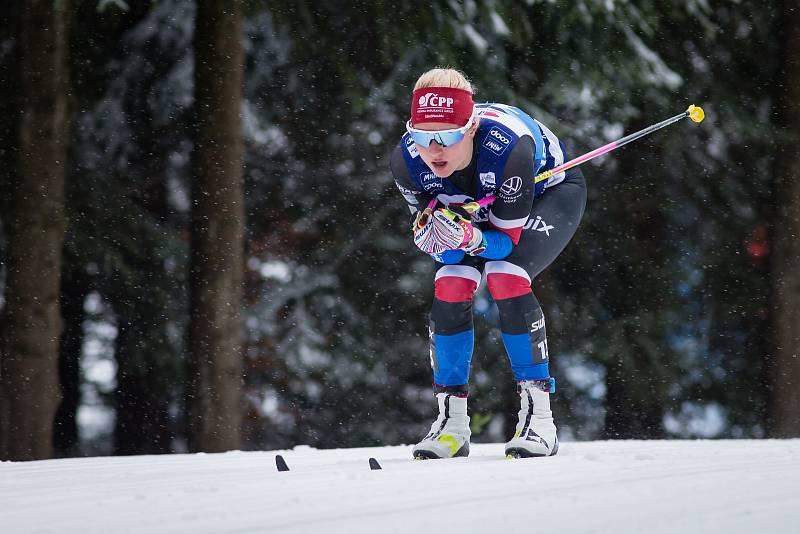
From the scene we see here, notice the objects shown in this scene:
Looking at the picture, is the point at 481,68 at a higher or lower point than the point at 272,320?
higher

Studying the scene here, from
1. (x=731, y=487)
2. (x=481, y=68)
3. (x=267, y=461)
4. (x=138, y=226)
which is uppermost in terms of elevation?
(x=481, y=68)

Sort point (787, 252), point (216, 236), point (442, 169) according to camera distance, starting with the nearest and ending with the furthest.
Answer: point (442, 169)
point (216, 236)
point (787, 252)

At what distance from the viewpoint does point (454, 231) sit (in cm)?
427

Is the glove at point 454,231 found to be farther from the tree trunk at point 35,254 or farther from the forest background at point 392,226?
the forest background at point 392,226

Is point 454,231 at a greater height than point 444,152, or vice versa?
point 444,152

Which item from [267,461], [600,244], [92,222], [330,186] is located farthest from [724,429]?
[267,461]

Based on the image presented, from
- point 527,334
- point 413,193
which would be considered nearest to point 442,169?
point 413,193

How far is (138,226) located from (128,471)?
5805 millimetres

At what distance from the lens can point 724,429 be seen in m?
11.7

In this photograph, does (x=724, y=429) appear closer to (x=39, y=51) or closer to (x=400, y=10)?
(x=400, y=10)

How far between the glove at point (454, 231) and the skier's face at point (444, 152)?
185 millimetres

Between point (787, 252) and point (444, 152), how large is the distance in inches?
264

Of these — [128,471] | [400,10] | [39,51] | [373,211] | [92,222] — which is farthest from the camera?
[373,211]

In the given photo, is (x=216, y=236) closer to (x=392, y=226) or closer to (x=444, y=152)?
(x=392, y=226)
